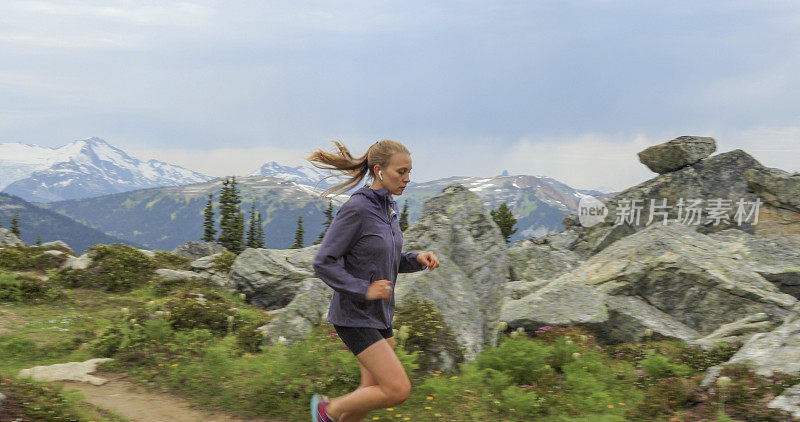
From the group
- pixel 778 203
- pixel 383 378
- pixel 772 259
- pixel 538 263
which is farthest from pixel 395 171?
pixel 778 203

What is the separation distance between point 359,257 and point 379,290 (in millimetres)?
403

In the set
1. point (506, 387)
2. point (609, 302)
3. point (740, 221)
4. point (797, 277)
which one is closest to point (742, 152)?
point (740, 221)

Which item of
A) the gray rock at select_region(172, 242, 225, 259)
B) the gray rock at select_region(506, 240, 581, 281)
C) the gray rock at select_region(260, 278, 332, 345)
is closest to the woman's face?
the gray rock at select_region(260, 278, 332, 345)

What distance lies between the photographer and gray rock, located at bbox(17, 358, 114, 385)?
8548mm

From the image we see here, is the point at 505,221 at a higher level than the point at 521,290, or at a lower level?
lower

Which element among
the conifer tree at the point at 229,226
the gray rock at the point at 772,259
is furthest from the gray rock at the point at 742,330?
the conifer tree at the point at 229,226

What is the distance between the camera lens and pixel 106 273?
60.7 feet

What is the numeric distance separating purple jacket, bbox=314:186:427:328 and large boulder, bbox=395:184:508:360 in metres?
4.54

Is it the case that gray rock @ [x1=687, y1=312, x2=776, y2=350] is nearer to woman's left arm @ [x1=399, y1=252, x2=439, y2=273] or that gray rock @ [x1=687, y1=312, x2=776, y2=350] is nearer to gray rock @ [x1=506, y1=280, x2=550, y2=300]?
gray rock @ [x1=506, y1=280, x2=550, y2=300]

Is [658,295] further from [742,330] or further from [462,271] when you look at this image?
[462,271]

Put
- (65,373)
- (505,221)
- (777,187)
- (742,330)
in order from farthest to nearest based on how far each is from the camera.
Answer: (505,221) < (777,187) < (742,330) < (65,373)

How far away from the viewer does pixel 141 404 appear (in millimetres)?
7824

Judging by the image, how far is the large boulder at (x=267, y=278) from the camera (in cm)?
1789

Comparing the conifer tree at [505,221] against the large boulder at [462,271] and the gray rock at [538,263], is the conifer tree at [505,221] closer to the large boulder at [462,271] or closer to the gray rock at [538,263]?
the gray rock at [538,263]
